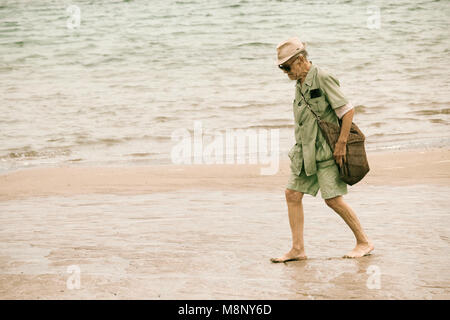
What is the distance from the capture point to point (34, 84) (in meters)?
19.4

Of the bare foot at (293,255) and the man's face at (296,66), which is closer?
the man's face at (296,66)

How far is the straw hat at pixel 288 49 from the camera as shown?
189 inches

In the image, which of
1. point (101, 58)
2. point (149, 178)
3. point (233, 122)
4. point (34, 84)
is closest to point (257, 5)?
point (101, 58)

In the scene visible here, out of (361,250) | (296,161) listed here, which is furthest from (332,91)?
(361,250)

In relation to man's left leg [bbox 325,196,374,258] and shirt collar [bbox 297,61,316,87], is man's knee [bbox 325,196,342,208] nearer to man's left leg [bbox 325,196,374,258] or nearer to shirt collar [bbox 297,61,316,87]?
man's left leg [bbox 325,196,374,258]

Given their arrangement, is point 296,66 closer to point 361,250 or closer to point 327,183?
point 327,183

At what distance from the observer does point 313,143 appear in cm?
487

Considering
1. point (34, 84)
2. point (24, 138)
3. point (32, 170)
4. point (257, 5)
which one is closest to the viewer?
point (32, 170)

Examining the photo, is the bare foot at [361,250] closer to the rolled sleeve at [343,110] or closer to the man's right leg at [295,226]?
the man's right leg at [295,226]

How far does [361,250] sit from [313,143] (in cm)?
86

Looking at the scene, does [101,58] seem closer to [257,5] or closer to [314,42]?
[314,42]

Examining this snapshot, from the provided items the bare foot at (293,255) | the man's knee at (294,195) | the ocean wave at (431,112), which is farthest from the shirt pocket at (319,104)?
the ocean wave at (431,112)
